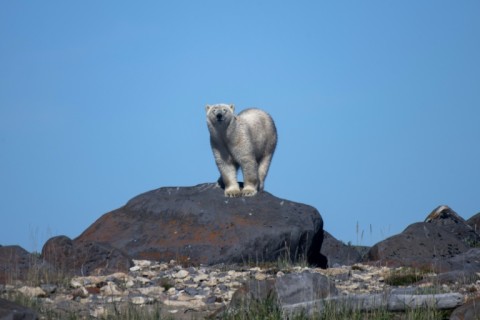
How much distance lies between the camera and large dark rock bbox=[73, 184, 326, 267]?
17.1m

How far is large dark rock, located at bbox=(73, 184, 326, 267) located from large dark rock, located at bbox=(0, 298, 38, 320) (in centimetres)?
731

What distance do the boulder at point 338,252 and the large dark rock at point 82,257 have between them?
604 cm

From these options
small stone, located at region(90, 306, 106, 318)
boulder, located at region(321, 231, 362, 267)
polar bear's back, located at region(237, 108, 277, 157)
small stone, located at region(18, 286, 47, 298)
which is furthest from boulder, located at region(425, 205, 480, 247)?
small stone, located at region(90, 306, 106, 318)

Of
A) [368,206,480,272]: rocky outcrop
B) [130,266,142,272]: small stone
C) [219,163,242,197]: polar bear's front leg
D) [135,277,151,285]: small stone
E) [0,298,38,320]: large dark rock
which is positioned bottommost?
[0,298,38,320]: large dark rock

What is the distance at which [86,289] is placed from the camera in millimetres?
12750

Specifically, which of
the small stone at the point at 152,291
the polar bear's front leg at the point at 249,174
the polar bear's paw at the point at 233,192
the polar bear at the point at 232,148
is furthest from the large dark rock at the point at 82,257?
the polar bear's front leg at the point at 249,174

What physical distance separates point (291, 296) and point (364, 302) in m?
1.00

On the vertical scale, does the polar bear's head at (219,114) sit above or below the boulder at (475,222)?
above

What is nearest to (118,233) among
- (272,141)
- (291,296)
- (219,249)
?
(219,249)

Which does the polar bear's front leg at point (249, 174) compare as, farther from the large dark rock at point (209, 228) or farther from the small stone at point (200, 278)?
the small stone at point (200, 278)

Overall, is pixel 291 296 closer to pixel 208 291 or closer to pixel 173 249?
pixel 208 291

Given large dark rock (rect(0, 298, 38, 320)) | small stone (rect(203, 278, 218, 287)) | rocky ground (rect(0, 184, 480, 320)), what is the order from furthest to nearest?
small stone (rect(203, 278, 218, 287)) → rocky ground (rect(0, 184, 480, 320)) → large dark rock (rect(0, 298, 38, 320))

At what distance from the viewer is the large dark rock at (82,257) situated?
1555 centimetres

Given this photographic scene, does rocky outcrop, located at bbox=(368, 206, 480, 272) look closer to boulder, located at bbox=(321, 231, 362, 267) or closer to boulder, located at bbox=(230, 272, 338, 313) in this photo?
boulder, located at bbox=(321, 231, 362, 267)
